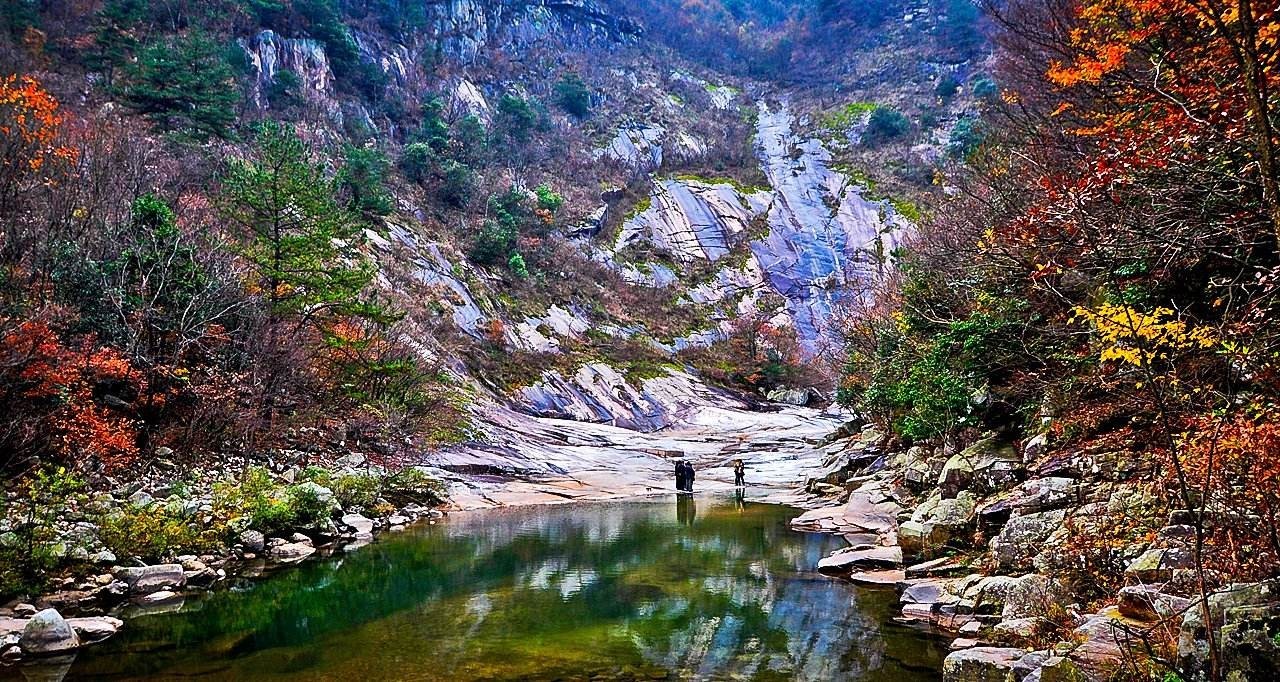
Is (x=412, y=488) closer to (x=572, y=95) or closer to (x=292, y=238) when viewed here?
(x=292, y=238)

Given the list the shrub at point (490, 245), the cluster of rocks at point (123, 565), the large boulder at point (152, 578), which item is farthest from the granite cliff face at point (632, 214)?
the large boulder at point (152, 578)

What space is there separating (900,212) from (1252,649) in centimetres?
6919

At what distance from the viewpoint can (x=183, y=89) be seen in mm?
37812

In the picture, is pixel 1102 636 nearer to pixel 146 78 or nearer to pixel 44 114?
pixel 44 114

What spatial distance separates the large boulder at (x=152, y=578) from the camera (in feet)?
35.7

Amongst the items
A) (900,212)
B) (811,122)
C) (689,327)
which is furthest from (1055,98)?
(811,122)

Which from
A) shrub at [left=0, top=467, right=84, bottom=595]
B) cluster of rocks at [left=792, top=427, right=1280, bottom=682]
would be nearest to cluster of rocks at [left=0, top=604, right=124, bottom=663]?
shrub at [left=0, top=467, right=84, bottom=595]

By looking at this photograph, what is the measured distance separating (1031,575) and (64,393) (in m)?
17.7

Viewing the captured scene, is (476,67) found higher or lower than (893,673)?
higher

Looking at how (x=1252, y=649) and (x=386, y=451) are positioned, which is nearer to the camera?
(x=1252, y=649)

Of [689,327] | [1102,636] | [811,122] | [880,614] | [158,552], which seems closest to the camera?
[1102,636]

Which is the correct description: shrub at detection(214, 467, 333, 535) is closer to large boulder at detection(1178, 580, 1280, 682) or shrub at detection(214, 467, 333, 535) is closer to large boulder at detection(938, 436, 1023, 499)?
large boulder at detection(938, 436, 1023, 499)

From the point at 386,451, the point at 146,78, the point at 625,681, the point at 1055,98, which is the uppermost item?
the point at 146,78

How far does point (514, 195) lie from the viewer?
53312 mm
